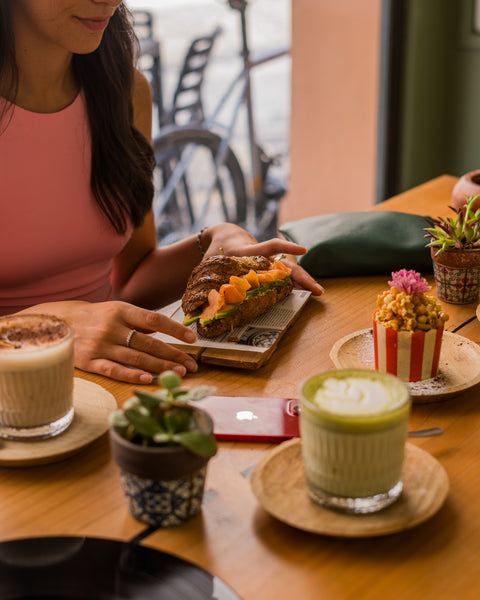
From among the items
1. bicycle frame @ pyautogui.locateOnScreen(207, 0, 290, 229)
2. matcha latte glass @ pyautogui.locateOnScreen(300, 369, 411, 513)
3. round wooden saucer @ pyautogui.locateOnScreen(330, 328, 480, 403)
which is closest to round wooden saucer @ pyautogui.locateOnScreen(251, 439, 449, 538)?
matcha latte glass @ pyautogui.locateOnScreen(300, 369, 411, 513)

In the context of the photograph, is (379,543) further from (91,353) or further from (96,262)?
(96,262)

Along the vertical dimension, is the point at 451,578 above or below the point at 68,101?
below

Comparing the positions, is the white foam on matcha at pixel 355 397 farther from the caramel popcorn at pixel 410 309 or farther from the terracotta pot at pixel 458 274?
the terracotta pot at pixel 458 274

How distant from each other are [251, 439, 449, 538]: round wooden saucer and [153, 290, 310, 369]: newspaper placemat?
0.30 m

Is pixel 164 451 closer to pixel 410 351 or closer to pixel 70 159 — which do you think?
pixel 410 351

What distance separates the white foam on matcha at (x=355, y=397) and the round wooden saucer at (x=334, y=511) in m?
0.11

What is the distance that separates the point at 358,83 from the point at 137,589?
10.5ft

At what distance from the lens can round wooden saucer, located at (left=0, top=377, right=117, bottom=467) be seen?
2.96 feet

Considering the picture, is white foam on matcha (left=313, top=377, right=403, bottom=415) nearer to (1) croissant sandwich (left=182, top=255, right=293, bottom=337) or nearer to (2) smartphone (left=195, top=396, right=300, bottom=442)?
(2) smartphone (left=195, top=396, right=300, bottom=442)

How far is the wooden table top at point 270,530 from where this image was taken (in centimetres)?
72

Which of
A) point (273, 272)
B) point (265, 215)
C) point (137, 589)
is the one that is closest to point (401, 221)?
point (273, 272)

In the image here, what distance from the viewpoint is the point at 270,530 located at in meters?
0.79

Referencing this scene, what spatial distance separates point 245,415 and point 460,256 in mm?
597

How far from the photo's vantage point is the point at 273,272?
53.8 inches
